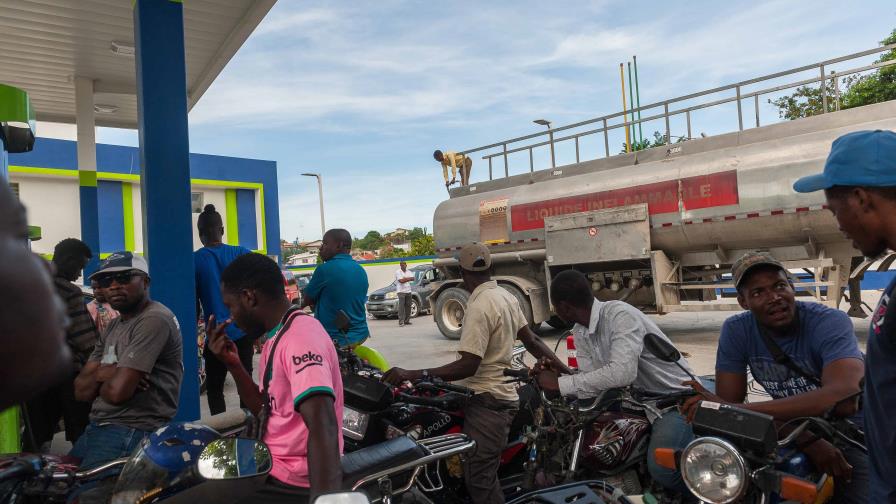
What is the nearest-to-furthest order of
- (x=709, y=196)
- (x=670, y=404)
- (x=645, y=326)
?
(x=670, y=404) → (x=645, y=326) → (x=709, y=196)

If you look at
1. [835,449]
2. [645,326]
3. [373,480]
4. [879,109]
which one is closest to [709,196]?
[879,109]

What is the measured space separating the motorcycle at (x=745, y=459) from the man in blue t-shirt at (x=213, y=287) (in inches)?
148

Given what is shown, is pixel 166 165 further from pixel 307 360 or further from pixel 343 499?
pixel 343 499

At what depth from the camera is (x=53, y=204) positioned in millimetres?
19297

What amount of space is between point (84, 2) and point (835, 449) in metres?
6.94

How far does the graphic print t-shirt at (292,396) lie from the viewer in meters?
2.10

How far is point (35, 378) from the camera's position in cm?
52

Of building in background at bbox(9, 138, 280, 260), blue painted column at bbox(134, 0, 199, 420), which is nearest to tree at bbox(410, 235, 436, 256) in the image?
building in background at bbox(9, 138, 280, 260)

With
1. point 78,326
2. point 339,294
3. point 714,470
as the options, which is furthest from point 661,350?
point 78,326

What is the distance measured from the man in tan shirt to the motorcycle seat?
2.72ft

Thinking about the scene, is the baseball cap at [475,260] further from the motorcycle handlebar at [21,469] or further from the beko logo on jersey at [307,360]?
the motorcycle handlebar at [21,469]

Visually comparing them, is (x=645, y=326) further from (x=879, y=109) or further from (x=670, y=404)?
(x=879, y=109)

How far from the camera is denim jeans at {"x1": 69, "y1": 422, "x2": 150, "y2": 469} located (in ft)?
9.16

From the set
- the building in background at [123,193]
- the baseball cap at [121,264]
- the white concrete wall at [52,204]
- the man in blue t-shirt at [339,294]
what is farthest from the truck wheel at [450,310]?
the white concrete wall at [52,204]
